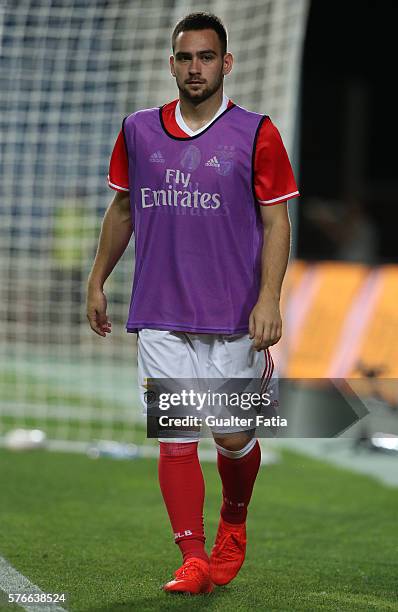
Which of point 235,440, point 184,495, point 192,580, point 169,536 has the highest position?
point 235,440

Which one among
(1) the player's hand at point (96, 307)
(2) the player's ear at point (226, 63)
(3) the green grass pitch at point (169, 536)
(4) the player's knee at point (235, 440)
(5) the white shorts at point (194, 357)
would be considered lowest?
(3) the green grass pitch at point (169, 536)

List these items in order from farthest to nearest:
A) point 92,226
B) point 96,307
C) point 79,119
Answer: point 92,226 < point 79,119 < point 96,307

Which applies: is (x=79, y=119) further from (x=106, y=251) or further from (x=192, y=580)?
(x=192, y=580)

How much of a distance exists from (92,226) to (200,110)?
252 inches

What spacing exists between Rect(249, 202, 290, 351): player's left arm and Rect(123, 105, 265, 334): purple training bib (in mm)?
90

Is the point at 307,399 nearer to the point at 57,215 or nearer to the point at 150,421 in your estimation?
the point at 150,421

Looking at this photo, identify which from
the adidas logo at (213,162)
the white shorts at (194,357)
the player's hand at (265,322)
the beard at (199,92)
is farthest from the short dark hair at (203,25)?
the white shorts at (194,357)

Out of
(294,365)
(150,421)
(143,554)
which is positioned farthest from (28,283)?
(150,421)

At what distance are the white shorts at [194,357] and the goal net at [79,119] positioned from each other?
4416 mm

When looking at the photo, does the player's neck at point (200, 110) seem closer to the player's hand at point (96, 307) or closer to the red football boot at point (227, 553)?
the player's hand at point (96, 307)

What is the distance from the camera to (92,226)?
1116 cm

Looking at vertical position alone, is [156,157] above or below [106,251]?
above

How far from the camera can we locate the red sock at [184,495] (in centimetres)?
485

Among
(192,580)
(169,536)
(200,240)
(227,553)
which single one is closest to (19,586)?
(192,580)
